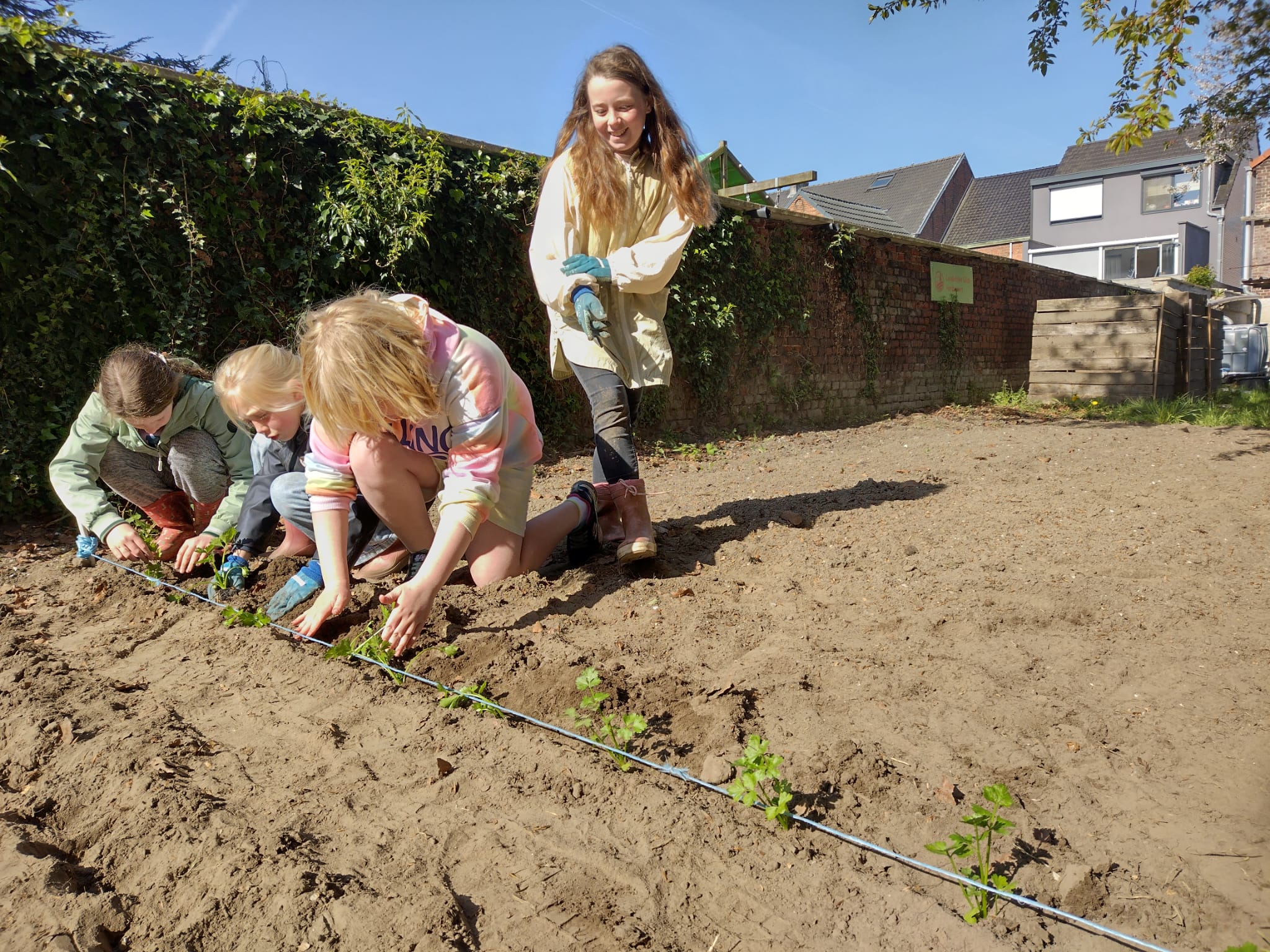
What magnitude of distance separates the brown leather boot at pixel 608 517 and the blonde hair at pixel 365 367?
913 millimetres

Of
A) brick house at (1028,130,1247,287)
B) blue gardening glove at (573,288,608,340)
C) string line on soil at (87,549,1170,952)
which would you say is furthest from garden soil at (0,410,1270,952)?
brick house at (1028,130,1247,287)

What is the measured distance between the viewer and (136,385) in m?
3.12

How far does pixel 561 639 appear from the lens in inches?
96.6

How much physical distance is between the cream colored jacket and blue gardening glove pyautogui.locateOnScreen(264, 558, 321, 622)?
46.7 inches

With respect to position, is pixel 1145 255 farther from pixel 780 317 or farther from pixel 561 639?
pixel 561 639

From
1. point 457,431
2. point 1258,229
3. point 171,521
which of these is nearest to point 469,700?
point 457,431

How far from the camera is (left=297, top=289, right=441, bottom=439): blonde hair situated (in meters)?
2.19

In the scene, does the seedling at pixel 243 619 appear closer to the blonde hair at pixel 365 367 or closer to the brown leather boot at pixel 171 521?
the blonde hair at pixel 365 367

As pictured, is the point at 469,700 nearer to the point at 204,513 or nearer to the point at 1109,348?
the point at 204,513

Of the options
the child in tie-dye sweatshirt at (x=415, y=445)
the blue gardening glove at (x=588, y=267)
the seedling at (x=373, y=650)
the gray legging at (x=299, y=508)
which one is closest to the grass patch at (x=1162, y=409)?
the blue gardening glove at (x=588, y=267)

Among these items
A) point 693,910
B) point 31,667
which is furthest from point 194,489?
point 693,910

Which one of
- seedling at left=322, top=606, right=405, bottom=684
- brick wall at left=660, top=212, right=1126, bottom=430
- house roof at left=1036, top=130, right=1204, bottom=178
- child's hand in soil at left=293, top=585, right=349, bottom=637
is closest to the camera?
seedling at left=322, top=606, right=405, bottom=684

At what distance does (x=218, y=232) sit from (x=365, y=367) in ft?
10.7

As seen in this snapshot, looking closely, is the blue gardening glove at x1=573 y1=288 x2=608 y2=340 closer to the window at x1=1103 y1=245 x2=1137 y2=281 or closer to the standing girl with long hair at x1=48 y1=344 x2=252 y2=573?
the standing girl with long hair at x1=48 y1=344 x2=252 y2=573
